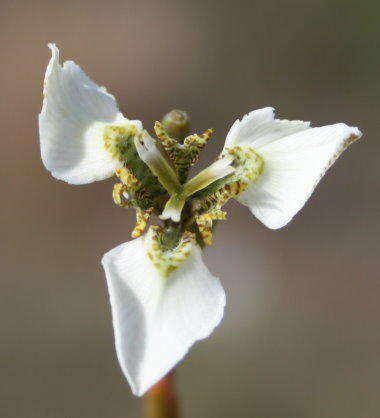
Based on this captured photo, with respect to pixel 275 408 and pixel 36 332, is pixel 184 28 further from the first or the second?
pixel 275 408

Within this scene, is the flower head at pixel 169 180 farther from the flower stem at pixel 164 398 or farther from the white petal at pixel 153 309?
the flower stem at pixel 164 398

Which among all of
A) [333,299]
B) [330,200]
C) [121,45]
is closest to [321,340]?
[333,299]

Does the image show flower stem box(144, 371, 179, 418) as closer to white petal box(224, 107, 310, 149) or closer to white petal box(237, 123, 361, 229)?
white petal box(237, 123, 361, 229)

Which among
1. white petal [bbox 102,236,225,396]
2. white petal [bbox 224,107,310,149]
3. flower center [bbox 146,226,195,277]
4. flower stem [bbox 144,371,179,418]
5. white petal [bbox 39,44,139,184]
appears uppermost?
white petal [bbox 39,44,139,184]

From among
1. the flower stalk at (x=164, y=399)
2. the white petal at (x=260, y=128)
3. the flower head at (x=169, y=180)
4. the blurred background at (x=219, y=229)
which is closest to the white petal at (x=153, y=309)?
the flower head at (x=169, y=180)

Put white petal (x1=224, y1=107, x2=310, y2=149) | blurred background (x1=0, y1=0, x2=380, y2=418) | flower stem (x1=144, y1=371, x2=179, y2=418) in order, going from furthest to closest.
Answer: blurred background (x1=0, y1=0, x2=380, y2=418) < white petal (x1=224, y1=107, x2=310, y2=149) < flower stem (x1=144, y1=371, x2=179, y2=418)

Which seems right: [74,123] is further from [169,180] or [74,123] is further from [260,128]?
[260,128]

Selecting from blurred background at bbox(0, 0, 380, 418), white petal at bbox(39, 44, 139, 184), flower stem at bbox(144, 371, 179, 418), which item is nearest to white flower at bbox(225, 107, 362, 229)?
white petal at bbox(39, 44, 139, 184)

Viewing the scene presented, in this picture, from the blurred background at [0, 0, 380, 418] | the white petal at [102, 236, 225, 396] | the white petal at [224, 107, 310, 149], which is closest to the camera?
the white petal at [102, 236, 225, 396]
